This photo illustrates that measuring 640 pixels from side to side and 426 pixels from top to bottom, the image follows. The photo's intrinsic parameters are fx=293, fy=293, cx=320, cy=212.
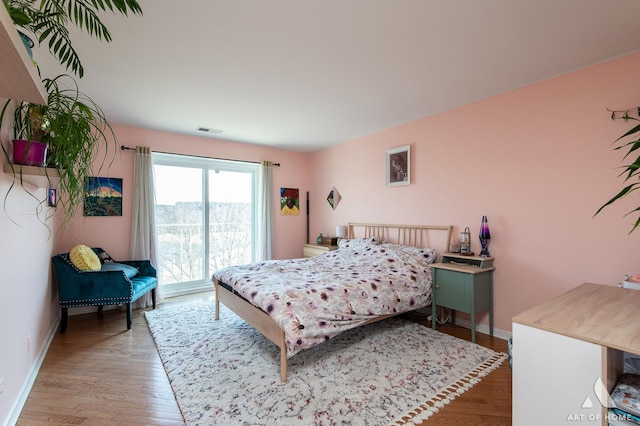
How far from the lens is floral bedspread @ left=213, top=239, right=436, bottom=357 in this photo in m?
2.41

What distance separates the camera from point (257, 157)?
5.42 metres

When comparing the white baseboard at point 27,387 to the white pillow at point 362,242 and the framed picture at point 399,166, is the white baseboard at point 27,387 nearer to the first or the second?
the white pillow at point 362,242

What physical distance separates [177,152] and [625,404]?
5186 millimetres

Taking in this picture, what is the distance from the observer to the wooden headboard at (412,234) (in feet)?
12.0

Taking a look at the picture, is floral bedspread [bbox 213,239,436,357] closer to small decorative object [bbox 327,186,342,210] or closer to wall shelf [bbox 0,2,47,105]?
small decorative object [bbox 327,186,342,210]

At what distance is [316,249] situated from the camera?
518cm

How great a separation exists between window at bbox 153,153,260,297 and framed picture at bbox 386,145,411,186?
99.0 inches

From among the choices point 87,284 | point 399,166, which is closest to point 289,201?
point 399,166

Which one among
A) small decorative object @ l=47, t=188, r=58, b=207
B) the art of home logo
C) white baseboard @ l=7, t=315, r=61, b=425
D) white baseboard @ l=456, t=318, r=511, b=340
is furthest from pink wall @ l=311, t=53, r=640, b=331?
small decorative object @ l=47, t=188, r=58, b=207

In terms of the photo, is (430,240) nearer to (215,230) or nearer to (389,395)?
(389,395)

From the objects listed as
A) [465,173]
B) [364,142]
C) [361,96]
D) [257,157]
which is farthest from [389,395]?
[257,157]

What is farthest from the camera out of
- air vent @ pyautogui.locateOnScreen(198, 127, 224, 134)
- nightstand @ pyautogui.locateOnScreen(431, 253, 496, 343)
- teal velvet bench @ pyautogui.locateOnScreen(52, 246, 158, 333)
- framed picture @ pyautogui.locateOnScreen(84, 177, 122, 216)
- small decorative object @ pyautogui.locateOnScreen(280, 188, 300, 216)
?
small decorative object @ pyautogui.locateOnScreen(280, 188, 300, 216)

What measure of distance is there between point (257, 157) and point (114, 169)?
2.20m

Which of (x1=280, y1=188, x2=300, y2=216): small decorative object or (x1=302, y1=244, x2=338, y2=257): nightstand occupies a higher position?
(x1=280, y1=188, x2=300, y2=216): small decorative object
